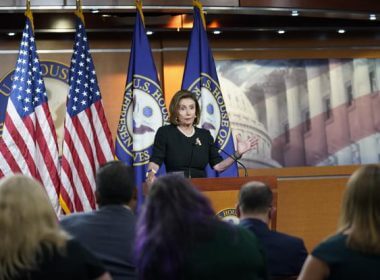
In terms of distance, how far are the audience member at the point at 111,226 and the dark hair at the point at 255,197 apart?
0.64 metres

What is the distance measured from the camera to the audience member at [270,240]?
11.2 ft

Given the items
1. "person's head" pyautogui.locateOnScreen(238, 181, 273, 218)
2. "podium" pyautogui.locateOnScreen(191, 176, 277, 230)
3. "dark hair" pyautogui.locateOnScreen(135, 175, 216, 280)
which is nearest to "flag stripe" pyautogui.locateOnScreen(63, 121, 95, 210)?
"podium" pyautogui.locateOnScreen(191, 176, 277, 230)

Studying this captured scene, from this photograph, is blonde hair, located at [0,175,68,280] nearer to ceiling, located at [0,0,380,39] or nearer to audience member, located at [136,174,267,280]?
audience member, located at [136,174,267,280]

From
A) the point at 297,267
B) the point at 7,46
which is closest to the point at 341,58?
the point at 7,46

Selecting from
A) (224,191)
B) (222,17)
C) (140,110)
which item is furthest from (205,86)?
(224,191)

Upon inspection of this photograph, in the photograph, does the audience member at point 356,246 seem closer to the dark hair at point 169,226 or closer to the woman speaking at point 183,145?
the dark hair at point 169,226

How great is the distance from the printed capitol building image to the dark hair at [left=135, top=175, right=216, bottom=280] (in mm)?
5476

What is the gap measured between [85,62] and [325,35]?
2828mm

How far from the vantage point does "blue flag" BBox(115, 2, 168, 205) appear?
6.75 metres

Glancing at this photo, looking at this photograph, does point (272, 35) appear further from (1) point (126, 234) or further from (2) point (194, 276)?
(2) point (194, 276)

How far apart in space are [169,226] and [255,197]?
3.47ft

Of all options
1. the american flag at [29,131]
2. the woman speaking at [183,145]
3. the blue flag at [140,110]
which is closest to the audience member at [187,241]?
the woman speaking at [183,145]

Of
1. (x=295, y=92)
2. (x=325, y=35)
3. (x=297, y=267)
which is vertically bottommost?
(x=297, y=267)

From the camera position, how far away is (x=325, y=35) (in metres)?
8.26
